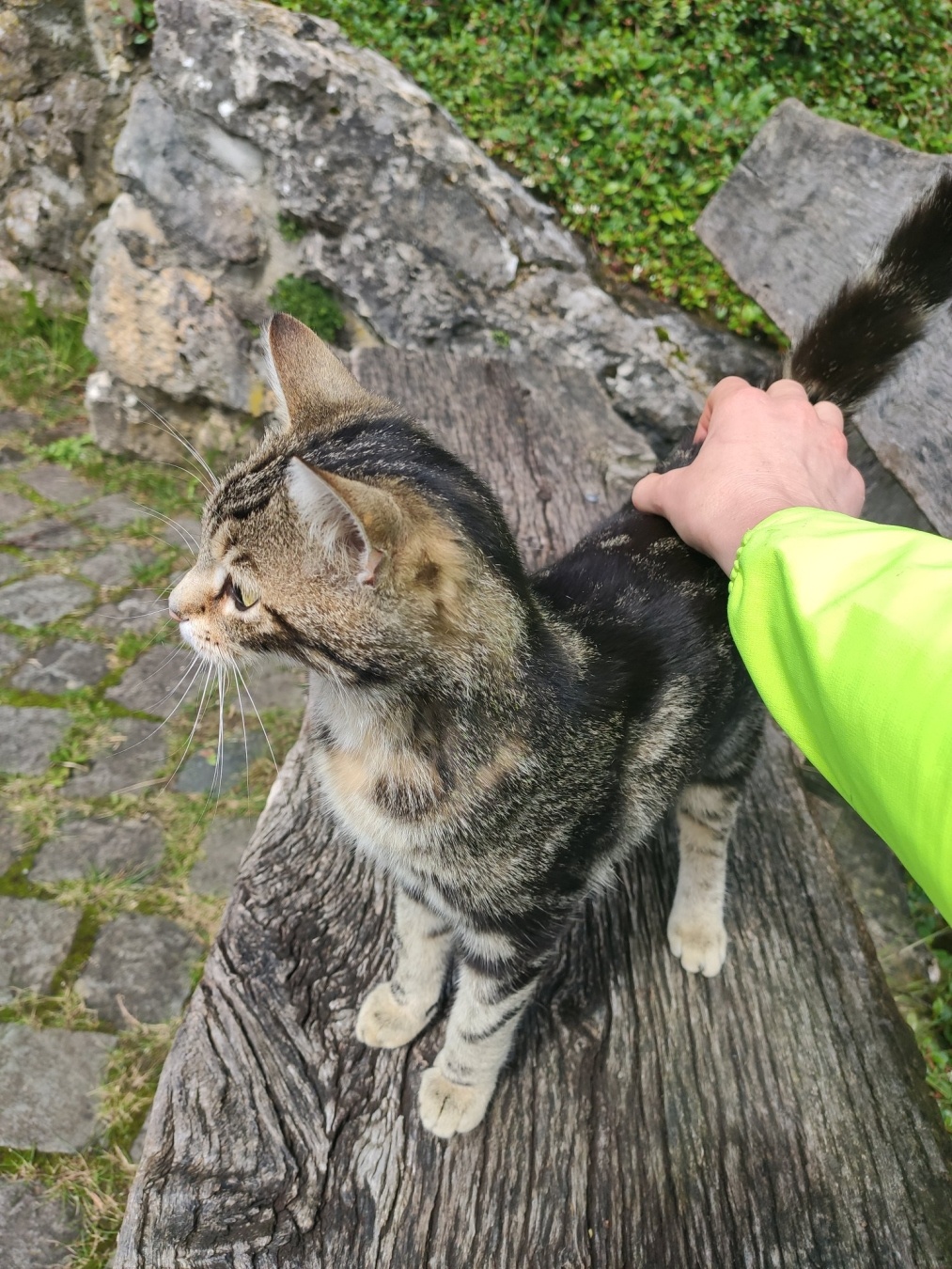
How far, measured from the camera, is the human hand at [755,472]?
51.7 inches

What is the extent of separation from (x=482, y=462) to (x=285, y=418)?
1.23 m

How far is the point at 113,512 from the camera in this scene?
3.94 m

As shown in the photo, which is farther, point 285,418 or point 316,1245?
point 285,418

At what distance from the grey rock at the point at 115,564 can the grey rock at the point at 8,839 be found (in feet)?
3.98

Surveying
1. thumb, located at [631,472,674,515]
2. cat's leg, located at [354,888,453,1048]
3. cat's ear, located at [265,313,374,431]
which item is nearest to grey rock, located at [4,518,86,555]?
cat's ear, located at [265,313,374,431]

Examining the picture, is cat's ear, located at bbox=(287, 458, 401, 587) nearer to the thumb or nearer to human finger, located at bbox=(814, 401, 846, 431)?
the thumb

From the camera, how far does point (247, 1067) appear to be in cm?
145

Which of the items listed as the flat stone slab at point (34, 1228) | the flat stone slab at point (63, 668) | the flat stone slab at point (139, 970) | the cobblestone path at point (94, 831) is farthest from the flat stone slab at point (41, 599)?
the flat stone slab at point (34, 1228)

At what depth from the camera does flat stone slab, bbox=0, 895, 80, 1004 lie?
2.20 meters

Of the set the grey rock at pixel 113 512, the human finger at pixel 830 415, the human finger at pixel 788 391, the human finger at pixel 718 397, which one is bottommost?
the grey rock at pixel 113 512

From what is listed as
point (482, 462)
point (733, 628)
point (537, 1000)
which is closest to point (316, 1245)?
point (537, 1000)

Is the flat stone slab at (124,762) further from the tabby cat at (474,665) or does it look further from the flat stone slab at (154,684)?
the tabby cat at (474,665)

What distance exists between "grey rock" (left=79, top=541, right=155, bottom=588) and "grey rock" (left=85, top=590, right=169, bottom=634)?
123mm

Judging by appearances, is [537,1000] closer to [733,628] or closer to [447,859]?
[447,859]
